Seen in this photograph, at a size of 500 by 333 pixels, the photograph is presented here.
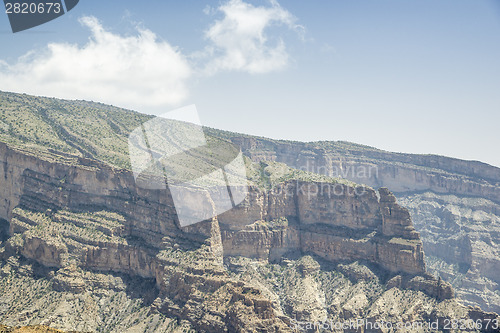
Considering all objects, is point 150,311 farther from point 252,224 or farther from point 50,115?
point 50,115

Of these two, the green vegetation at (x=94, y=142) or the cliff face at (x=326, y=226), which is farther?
the green vegetation at (x=94, y=142)

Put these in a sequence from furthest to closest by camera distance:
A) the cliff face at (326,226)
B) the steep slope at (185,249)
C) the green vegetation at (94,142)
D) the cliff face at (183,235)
Answer: 1. the green vegetation at (94,142)
2. the cliff face at (326,226)
3. the cliff face at (183,235)
4. the steep slope at (185,249)

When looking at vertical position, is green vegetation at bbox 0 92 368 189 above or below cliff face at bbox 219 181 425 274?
above

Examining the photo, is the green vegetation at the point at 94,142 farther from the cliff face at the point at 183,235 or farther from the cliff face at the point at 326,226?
the cliff face at the point at 183,235

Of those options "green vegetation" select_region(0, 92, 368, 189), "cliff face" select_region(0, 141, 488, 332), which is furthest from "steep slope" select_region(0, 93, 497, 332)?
"green vegetation" select_region(0, 92, 368, 189)

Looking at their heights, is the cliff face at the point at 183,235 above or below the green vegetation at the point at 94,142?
below

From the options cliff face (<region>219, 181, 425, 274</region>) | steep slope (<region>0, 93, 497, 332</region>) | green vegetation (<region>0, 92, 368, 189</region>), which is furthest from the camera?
green vegetation (<region>0, 92, 368, 189</region>)

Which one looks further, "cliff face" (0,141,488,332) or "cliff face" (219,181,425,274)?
"cliff face" (219,181,425,274)

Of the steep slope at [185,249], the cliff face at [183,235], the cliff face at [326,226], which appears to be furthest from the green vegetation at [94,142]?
the cliff face at [183,235]

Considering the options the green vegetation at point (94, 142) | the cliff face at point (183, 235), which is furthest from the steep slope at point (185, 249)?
the green vegetation at point (94, 142)

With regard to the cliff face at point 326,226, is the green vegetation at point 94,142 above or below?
above

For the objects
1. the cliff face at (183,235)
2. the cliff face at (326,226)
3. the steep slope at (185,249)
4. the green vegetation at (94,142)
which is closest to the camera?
the steep slope at (185,249)

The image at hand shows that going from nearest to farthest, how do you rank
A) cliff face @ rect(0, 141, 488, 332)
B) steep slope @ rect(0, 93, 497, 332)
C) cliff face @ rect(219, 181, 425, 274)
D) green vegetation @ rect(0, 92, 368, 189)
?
steep slope @ rect(0, 93, 497, 332) → cliff face @ rect(0, 141, 488, 332) → cliff face @ rect(219, 181, 425, 274) → green vegetation @ rect(0, 92, 368, 189)

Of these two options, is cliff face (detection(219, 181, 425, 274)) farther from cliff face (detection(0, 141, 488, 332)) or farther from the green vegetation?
the green vegetation
